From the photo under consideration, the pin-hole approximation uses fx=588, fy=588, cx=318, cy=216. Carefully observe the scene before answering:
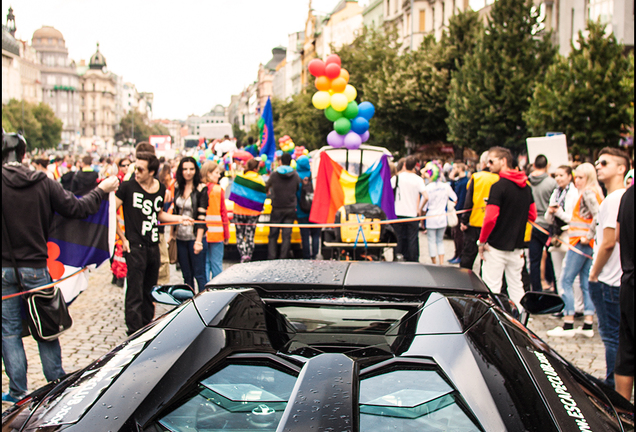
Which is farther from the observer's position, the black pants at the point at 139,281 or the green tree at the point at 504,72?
the green tree at the point at 504,72

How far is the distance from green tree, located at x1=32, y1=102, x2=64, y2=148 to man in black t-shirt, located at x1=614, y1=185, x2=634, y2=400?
102m

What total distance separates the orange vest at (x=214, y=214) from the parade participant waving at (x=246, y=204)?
2.32m

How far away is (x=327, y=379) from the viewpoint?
5.49 ft

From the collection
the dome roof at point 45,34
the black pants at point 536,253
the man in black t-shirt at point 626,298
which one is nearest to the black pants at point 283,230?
the black pants at point 536,253

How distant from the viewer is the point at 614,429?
1.79m

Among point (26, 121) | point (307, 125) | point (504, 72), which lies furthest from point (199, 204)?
point (26, 121)

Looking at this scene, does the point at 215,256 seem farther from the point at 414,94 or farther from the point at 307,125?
the point at 307,125

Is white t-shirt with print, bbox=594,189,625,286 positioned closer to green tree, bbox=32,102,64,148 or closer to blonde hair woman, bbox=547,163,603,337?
blonde hair woman, bbox=547,163,603,337

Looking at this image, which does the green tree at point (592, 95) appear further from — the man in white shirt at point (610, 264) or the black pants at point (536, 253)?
the man in white shirt at point (610, 264)

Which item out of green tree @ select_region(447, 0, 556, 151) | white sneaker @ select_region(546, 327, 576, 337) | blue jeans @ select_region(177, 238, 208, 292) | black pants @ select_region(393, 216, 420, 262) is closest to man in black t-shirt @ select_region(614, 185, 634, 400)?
white sneaker @ select_region(546, 327, 576, 337)

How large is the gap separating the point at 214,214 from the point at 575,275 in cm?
430

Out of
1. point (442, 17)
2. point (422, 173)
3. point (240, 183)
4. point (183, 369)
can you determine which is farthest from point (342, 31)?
point (183, 369)

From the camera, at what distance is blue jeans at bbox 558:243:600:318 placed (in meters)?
6.48

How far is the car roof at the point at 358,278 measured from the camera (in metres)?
2.61
